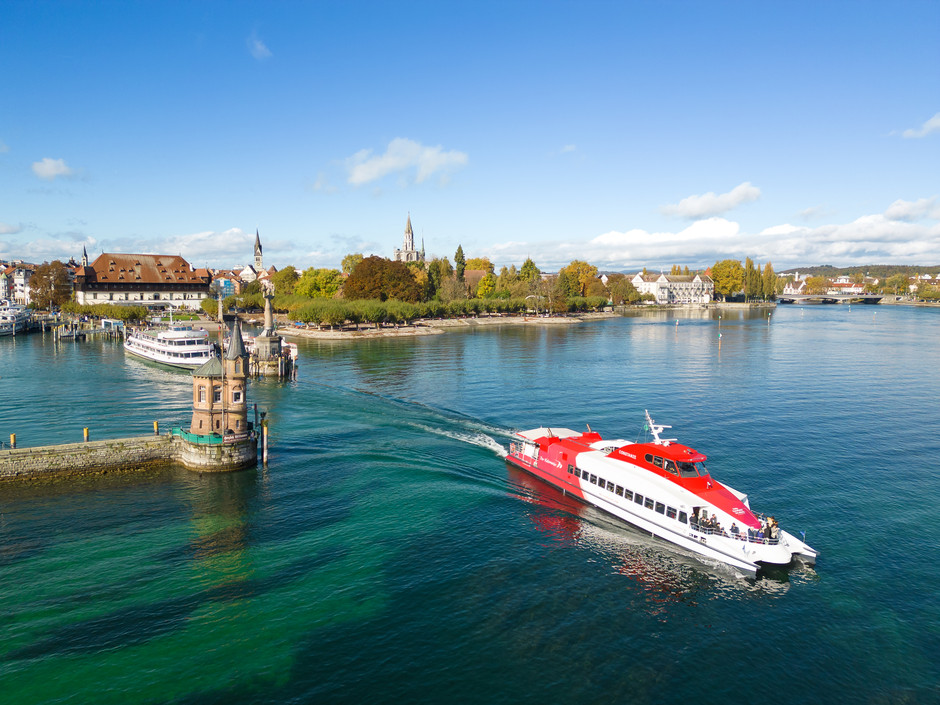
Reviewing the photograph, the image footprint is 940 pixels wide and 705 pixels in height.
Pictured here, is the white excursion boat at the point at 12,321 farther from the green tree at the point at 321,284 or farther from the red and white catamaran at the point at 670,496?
the red and white catamaran at the point at 670,496

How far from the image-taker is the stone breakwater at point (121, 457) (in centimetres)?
3812

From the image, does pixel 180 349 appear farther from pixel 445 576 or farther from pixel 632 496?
pixel 632 496

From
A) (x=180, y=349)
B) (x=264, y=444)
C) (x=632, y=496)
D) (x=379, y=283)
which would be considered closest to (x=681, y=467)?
(x=632, y=496)

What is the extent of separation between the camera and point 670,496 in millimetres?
32469

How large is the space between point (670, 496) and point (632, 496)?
2.62 m

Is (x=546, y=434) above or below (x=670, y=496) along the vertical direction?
above

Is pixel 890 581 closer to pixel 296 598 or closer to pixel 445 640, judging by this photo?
pixel 445 640

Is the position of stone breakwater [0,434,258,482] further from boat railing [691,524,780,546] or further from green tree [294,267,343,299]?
green tree [294,267,343,299]

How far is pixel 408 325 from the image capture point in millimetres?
157375

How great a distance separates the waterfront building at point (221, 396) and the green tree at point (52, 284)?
15120 centimetres

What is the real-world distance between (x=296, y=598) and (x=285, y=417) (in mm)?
33016

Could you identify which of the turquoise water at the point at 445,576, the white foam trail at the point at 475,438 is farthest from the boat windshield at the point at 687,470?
the white foam trail at the point at 475,438

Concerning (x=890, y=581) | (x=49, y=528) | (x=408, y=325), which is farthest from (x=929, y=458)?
(x=408, y=325)

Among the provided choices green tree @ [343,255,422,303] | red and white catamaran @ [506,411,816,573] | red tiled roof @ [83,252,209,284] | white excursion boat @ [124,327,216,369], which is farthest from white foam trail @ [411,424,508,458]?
red tiled roof @ [83,252,209,284]
